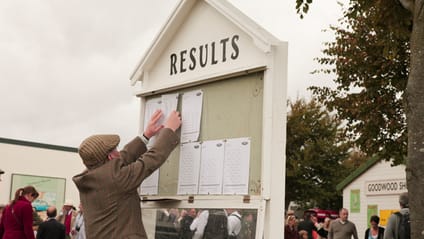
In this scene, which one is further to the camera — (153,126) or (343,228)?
(343,228)

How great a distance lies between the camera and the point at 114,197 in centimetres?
459

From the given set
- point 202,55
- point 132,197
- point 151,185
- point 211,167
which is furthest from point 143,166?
point 202,55

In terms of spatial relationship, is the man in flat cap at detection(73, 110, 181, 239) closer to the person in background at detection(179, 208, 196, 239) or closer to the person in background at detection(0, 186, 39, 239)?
the person in background at detection(179, 208, 196, 239)

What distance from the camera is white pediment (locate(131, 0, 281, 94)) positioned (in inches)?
190

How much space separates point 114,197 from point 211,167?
33.4 inches

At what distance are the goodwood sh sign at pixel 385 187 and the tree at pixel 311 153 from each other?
10806 millimetres

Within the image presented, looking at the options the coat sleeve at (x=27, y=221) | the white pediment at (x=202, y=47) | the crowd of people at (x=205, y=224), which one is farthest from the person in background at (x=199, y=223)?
the coat sleeve at (x=27, y=221)

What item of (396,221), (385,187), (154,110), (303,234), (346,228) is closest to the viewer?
(154,110)

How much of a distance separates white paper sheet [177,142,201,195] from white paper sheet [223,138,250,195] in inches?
12.6

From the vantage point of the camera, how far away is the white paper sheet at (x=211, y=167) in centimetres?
499

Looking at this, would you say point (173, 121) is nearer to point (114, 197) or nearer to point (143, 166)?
point (143, 166)

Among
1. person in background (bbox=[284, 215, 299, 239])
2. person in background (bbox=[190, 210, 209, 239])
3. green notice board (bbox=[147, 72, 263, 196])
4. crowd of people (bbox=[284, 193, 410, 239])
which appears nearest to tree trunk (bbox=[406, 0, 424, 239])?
green notice board (bbox=[147, 72, 263, 196])

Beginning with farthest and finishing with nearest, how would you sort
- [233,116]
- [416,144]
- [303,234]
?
[303,234] → [416,144] → [233,116]

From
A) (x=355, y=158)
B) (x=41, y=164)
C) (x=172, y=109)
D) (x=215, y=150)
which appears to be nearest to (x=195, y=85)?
(x=172, y=109)
